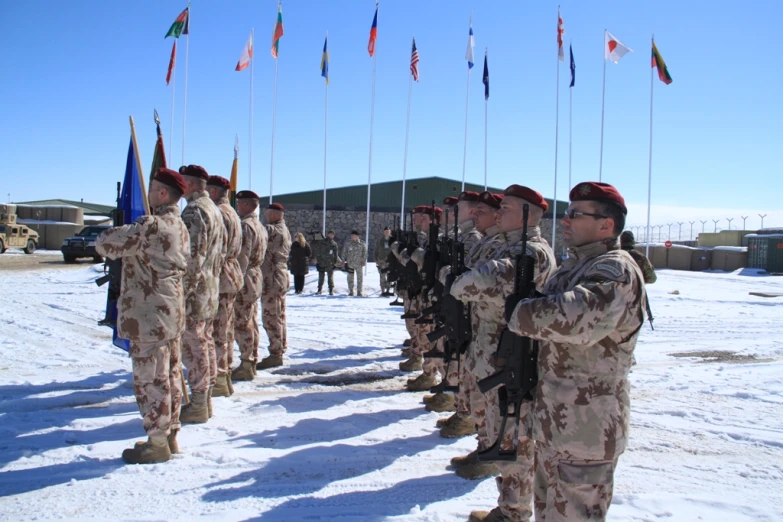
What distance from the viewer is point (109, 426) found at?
462 centimetres

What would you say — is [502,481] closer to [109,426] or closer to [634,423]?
[634,423]

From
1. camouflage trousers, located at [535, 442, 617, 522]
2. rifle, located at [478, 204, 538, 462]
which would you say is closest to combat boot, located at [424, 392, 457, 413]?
rifle, located at [478, 204, 538, 462]

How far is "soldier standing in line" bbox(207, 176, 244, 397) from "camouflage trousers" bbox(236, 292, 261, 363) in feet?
1.90

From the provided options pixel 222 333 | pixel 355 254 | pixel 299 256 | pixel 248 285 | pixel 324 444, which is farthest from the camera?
pixel 355 254

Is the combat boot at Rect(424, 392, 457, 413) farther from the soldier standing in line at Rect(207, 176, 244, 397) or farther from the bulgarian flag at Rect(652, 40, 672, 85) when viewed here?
the bulgarian flag at Rect(652, 40, 672, 85)

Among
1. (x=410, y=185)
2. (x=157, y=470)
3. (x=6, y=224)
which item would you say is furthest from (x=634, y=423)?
(x=6, y=224)

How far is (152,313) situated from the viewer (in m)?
3.82

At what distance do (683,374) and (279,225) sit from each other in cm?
539

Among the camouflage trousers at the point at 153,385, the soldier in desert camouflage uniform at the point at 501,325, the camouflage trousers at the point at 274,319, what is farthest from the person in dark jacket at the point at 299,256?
the soldier in desert camouflage uniform at the point at 501,325

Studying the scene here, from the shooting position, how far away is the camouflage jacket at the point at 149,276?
3.73 m

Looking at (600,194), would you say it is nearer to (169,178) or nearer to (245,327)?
(169,178)

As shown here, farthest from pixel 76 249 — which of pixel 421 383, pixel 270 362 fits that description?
pixel 421 383

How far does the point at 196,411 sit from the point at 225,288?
133 centimetres

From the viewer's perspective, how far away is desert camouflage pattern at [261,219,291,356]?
6961 mm
